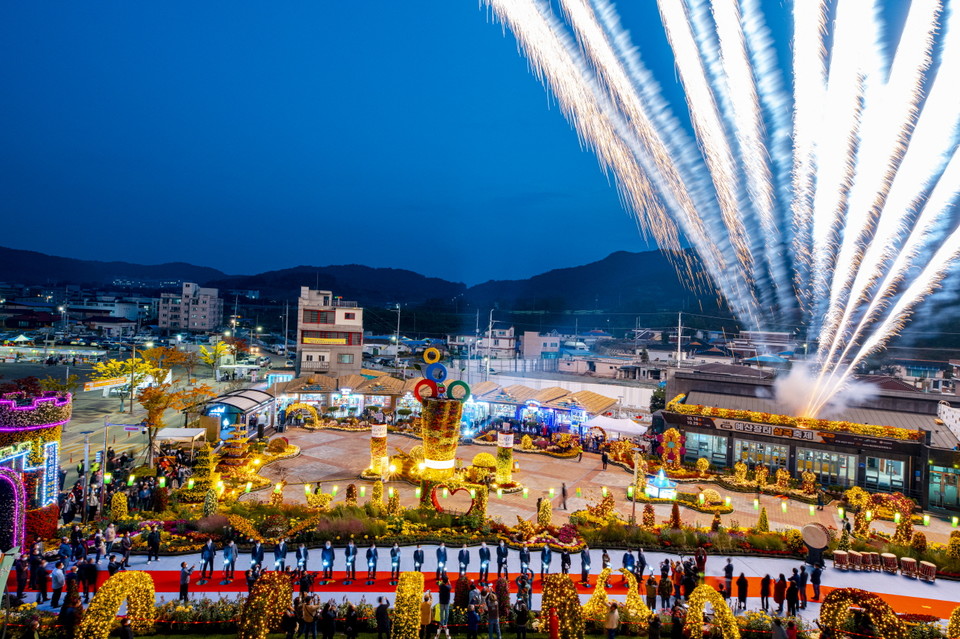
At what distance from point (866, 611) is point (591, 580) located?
737cm

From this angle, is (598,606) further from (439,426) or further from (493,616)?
(439,426)

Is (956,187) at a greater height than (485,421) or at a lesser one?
greater

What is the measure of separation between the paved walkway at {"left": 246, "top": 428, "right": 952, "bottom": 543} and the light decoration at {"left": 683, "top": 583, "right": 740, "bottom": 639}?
9.47 metres

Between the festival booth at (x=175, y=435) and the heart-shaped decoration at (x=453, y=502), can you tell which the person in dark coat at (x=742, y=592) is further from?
the festival booth at (x=175, y=435)

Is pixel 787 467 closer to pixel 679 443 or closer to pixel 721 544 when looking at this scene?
pixel 679 443

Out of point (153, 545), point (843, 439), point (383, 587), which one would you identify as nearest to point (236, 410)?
point (153, 545)

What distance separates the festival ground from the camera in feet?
51.3

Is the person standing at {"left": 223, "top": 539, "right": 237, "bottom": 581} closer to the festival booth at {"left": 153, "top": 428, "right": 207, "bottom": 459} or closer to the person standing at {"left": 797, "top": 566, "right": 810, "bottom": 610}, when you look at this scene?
the festival booth at {"left": 153, "top": 428, "right": 207, "bottom": 459}

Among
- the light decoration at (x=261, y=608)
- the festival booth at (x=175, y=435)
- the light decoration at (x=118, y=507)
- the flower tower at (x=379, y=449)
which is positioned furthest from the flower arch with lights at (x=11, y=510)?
the flower tower at (x=379, y=449)

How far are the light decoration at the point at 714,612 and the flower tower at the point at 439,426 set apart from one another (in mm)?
13591

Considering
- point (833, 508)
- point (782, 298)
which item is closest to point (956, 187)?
point (833, 508)

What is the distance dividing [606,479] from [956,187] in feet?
62.0

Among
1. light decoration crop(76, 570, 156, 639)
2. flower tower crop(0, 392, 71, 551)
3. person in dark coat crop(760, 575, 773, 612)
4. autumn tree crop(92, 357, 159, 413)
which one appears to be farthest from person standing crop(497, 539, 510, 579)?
autumn tree crop(92, 357, 159, 413)

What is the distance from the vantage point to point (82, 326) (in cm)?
11956
